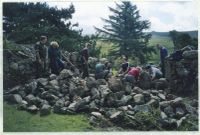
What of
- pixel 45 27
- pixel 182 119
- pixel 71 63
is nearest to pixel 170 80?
pixel 182 119

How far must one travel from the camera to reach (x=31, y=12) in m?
17.6

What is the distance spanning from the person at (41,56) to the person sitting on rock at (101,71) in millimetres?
1704

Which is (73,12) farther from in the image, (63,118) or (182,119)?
(182,119)

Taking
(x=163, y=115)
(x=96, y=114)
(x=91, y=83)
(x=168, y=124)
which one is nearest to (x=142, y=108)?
(x=163, y=115)

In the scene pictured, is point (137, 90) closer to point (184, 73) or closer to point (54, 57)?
point (184, 73)

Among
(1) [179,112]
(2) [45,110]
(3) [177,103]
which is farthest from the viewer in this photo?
(3) [177,103]

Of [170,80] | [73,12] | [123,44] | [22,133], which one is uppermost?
[73,12]

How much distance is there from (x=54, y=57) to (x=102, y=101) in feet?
7.84

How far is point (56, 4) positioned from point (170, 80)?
4365mm

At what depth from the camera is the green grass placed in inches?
616

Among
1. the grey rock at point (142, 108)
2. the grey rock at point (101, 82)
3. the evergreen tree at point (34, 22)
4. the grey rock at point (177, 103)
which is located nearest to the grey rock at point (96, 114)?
the grey rock at point (142, 108)

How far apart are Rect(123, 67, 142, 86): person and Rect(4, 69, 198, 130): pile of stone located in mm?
244

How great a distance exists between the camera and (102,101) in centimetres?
1628

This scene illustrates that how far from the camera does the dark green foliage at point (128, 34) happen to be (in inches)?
675
